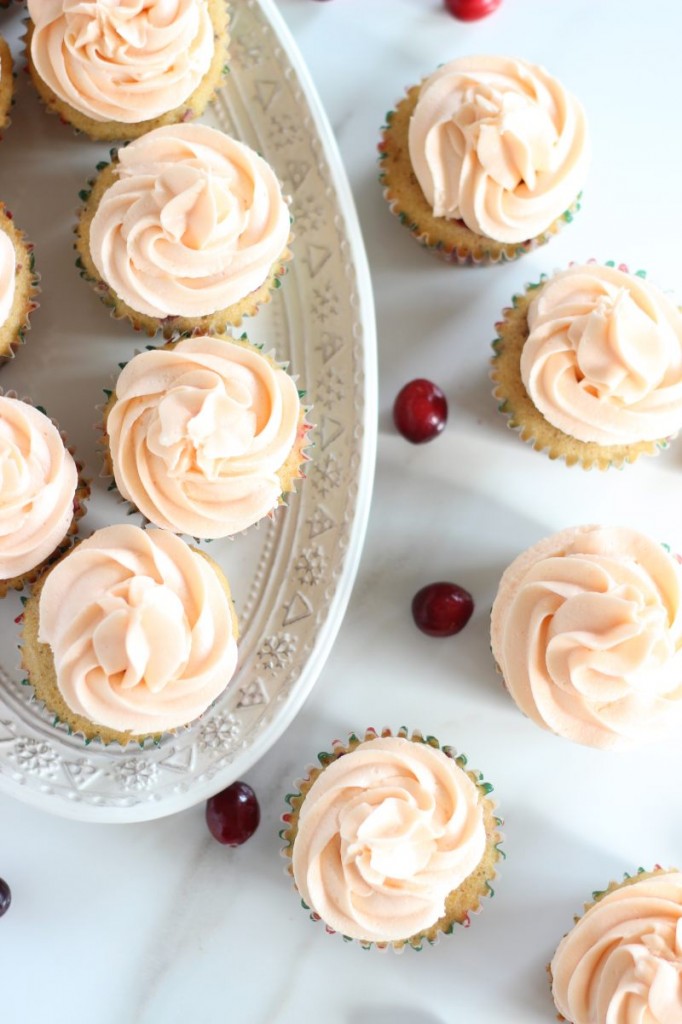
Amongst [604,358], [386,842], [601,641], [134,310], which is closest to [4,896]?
[386,842]

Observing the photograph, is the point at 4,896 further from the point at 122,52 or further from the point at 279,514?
the point at 122,52

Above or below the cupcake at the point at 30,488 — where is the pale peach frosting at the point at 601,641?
below

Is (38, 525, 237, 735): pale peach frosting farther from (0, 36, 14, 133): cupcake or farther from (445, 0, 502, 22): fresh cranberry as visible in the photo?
(445, 0, 502, 22): fresh cranberry

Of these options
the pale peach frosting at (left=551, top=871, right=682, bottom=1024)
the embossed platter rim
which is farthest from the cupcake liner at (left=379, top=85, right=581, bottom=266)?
the pale peach frosting at (left=551, top=871, right=682, bottom=1024)

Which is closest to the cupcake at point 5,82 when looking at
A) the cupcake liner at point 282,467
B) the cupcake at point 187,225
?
the cupcake at point 187,225

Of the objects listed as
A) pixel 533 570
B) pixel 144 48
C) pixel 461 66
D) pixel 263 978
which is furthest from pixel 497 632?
pixel 144 48

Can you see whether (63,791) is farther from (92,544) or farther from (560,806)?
(560,806)

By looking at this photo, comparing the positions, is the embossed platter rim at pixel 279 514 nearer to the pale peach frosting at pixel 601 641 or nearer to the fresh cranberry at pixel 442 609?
the fresh cranberry at pixel 442 609
